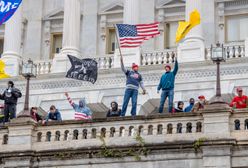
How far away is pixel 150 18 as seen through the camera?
5603 centimetres

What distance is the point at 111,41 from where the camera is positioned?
187 ft

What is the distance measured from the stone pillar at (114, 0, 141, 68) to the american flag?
217 inches

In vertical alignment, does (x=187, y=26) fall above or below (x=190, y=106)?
above

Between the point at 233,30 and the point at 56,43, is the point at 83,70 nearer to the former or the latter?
the point at 233,30

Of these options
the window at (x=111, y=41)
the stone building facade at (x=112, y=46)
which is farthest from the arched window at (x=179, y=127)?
the window at (x=111, y=41)

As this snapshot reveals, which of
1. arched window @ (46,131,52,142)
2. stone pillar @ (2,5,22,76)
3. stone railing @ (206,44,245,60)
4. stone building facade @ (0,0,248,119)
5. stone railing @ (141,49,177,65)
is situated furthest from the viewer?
stone pillar @ (2,5,22,76)

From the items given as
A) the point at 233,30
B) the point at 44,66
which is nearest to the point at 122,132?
the point at 44,66

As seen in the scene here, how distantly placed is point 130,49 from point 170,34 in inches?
185

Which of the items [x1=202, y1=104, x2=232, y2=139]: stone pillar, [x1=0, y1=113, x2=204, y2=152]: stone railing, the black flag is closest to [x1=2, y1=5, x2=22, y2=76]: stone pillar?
the black flag

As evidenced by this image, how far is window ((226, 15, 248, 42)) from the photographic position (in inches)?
2111

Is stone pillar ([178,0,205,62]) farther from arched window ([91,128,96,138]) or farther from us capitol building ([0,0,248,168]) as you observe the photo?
arched window ([91,128,96,138])

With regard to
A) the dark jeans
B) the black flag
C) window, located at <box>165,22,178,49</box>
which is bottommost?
the dark jeans

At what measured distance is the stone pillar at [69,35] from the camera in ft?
174

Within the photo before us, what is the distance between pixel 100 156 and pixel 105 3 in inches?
932
